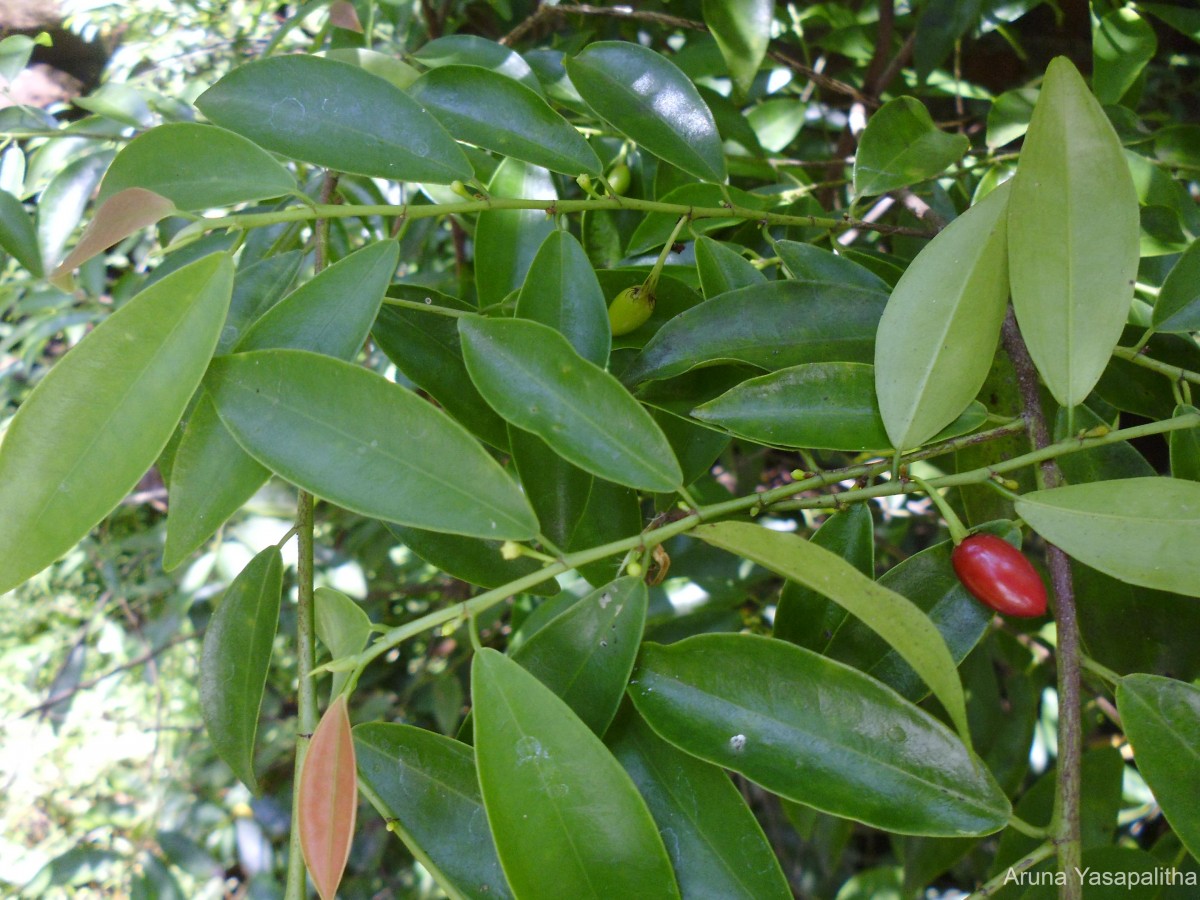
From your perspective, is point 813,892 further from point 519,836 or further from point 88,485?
point 88,485

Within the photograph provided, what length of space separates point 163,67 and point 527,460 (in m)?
1.52

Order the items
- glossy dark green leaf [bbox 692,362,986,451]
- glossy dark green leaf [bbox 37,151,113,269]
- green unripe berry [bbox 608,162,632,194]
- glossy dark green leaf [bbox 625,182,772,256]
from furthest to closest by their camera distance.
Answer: glossy dark green leaf [bbox 37,151,113,269] < green unripe berry [bbox 608,162,632,194] < glossy dark green leaf [bbox 625,182,772,256] < glossy dark green leaf [bbox 692,362,986,451]

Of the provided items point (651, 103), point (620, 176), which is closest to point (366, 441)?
point (651, 103)

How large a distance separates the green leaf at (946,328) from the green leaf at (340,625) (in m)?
0.34

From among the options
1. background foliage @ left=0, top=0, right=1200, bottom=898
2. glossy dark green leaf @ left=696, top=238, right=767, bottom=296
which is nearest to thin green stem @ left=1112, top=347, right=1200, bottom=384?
background foliage @ left=0, top=0, right=1200, bottom=898

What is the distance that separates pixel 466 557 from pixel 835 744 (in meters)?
0.29

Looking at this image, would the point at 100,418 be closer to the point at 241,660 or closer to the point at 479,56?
the point at 241,660

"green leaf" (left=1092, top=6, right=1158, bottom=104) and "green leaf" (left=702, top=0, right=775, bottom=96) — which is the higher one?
"green leaf" (left=702, top=0, right=775, bottom=96)

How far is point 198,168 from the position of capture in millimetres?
554

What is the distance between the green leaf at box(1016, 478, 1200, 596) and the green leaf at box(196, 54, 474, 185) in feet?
1.42

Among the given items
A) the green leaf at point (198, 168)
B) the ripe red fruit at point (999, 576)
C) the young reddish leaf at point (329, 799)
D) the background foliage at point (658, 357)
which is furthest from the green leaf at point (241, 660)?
A: the ripe red fruit at point (999, 576)

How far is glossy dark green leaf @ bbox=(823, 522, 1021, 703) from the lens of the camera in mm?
551

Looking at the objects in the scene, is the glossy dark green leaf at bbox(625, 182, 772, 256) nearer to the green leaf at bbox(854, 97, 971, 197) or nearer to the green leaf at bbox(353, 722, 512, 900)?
the green leaf at bbox(854, 97, 971, 197)

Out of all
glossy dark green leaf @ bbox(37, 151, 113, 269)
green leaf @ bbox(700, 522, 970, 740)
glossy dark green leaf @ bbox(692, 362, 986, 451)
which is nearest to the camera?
green leaf @ bbox(700, 522, 970, 740)
